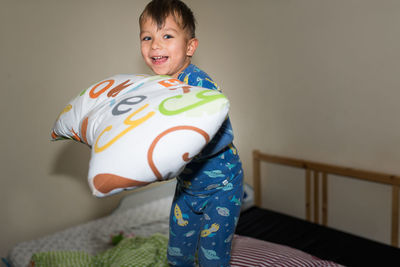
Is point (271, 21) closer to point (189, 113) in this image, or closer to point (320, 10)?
point (320, 10)

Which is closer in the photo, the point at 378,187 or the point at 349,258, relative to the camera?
the point at 349,258

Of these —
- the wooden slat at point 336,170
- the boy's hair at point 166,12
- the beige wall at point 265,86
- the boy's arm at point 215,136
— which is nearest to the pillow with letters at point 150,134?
the boy's arm at point 215,136

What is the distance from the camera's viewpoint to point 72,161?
2154mm

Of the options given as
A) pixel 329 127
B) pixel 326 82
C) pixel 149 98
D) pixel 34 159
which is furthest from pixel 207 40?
pixel 149 98

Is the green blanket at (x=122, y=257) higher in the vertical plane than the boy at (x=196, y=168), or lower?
lower

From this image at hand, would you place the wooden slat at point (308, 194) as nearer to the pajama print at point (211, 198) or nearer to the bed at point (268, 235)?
the bed at point (268, 235)

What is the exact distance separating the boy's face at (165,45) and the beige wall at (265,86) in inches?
52.0

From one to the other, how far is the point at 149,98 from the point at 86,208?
180cm

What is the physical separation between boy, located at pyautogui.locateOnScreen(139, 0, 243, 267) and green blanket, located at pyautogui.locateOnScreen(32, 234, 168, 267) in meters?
0.52

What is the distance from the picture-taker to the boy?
0.92m

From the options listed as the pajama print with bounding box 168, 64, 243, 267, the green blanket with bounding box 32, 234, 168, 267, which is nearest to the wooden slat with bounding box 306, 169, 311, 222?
the green blanket with bounding box 32, 234, 168, 267

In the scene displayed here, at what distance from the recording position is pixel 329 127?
2227 millimetres

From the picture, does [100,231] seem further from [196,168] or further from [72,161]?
[196,168]

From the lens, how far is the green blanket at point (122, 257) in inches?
55.4
